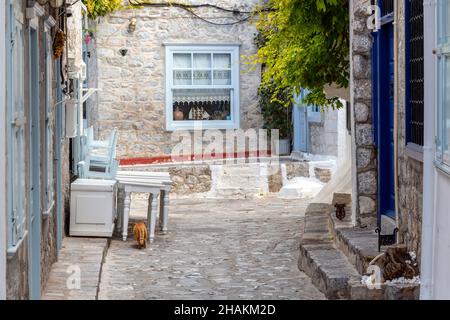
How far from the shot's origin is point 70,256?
10672 millimetres

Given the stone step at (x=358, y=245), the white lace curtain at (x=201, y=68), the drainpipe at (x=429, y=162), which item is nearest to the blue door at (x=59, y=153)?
the stone step at (x=358, y=245)

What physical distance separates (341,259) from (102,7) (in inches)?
450

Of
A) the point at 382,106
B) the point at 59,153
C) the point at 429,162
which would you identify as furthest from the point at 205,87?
the point at 429,162

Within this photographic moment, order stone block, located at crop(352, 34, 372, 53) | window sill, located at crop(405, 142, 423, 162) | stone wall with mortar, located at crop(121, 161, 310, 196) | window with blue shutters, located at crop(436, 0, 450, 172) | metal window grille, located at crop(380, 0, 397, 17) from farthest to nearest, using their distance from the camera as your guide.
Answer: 1. stone wall with mortar, located at crop(121, 161, 310, 196)
2. stone block, located at crop(352, 34, 372, 53)
3. metal window grille, located at crop(380, 0, 397, 17)
4. window sill, located at crop(405, 142, 423, 162)
5. window with blue shutters, located at crop(436, 0, 450, 172)

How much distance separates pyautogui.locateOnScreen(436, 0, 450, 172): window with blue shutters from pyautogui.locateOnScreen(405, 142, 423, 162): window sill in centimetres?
104

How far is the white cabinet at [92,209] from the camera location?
11977mm

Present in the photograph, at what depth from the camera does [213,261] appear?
11.5 meters

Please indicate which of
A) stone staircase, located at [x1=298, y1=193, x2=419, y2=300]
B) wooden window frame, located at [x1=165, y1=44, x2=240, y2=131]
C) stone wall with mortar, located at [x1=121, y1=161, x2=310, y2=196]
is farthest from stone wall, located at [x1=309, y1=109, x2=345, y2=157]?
stone staircase, located at [x1=298, y1=193, x2=419, y2=300]

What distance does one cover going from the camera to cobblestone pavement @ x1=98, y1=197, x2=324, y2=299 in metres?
9.61

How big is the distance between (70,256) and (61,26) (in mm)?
2486

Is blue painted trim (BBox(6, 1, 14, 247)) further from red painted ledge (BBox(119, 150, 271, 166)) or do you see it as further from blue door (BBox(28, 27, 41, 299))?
red painted ledge (BBox(119, 150, 271, 166))

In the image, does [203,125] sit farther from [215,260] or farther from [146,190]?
[215,260]
